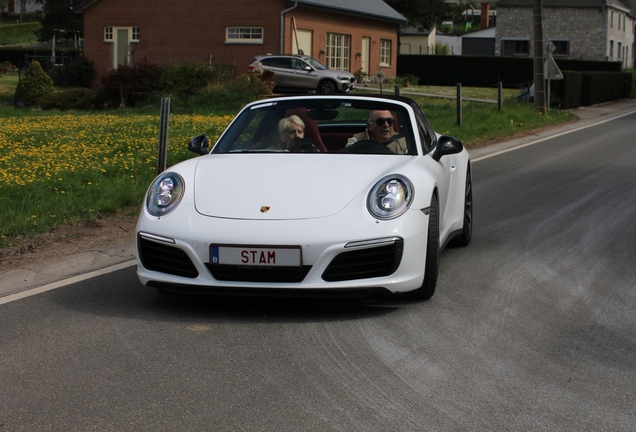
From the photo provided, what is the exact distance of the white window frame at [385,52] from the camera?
51.0 meters

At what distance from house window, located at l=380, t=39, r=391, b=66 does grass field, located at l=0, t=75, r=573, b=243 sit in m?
24.3

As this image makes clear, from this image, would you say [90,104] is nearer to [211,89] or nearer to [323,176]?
[211,89]

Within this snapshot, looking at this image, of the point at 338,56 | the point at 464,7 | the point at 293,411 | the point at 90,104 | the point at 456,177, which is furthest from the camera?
the point at 464,7

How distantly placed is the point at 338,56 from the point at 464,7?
332 feet

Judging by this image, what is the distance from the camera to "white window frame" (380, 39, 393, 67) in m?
51.0

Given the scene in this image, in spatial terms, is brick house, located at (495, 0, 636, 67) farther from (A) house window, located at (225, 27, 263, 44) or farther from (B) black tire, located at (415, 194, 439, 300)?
(B) black tire, located at (415, 194, 439, 300)

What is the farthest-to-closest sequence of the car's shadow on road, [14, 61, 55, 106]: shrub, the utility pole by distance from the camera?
[14, 61, 55, 106]: shrub, the utility pole, the car's shadow on road

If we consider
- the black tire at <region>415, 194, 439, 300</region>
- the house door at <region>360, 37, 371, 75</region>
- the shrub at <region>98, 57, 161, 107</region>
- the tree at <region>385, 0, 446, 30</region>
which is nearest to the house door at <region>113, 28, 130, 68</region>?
the shrub at <region>98, 57, 161, 107</region>

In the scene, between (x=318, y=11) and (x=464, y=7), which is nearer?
(x=318, y=11)

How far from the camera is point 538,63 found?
2844 cm

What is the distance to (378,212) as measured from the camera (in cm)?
531

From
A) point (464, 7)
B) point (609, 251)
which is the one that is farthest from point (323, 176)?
point (464, 7)

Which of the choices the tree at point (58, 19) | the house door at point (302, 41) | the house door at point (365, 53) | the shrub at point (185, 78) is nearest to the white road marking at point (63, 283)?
the shrub at point (185, 78)

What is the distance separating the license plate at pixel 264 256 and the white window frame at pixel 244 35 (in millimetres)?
37098
